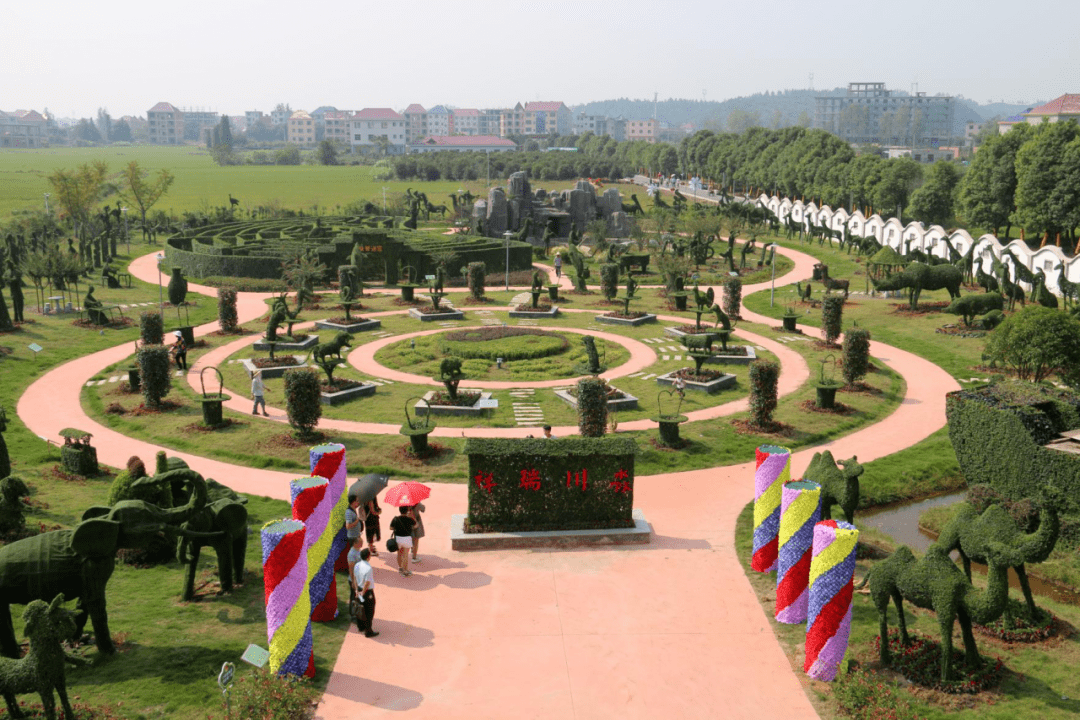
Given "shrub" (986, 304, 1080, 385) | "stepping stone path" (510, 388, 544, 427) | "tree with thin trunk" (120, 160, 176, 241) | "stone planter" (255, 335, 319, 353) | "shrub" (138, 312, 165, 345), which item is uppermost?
"tree with thin trunk" (120, 160, 176, 241)

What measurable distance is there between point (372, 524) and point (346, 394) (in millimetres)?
12635

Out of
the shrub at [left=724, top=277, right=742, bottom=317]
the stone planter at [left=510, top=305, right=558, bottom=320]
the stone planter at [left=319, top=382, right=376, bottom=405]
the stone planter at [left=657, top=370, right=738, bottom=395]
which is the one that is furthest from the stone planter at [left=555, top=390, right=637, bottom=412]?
the shrub at [left=724, top=277, right=742, bottom=317]

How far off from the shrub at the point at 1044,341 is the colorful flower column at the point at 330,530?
968 inches

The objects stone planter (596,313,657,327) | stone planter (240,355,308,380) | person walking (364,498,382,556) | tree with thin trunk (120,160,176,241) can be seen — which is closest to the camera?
person walking (364,498,382,556)

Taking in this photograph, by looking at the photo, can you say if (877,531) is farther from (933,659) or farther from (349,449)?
(349,449)

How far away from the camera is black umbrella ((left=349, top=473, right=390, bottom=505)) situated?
20453 millimetres

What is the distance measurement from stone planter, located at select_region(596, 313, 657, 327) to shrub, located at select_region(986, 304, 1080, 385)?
1801cm

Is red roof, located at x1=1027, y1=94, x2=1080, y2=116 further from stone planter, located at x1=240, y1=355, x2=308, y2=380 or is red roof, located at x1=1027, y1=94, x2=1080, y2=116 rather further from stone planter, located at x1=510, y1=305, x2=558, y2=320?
stone planter, located at x1=240, y1=355, x2=308, y2=380

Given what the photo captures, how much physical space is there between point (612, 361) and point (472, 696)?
79.2ft

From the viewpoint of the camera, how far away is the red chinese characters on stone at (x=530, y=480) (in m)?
20.7

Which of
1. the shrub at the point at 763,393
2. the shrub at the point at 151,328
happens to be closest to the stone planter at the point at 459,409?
the shrub at the point at 763,393

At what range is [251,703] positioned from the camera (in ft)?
44.7

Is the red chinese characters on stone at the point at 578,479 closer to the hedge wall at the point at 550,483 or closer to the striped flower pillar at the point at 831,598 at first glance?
the hedge wall at the point at 550,483

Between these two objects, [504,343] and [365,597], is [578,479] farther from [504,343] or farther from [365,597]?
[504,343]
